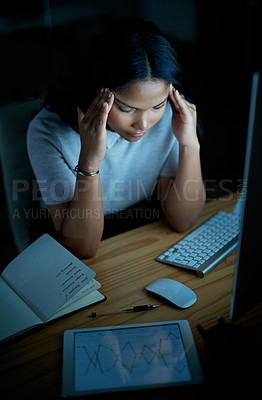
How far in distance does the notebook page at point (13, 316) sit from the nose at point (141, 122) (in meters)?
0.56

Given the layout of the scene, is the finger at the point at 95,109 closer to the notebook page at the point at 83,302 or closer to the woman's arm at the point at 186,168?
the woman's arm at the point at 186,168

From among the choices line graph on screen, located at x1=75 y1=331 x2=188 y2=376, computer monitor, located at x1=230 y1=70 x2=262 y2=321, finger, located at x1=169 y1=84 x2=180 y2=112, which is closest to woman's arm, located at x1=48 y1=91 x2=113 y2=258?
finger, located at x1=169 y1=84 x2=180 y2=112

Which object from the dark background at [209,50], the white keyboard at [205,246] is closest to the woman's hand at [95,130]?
the white keyboard at [205,246]

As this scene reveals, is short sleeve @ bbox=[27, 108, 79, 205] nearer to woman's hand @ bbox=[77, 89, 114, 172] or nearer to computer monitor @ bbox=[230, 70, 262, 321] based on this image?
woman's hand @ bbox=[77, 89, 114, 172]

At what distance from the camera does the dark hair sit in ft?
3.27

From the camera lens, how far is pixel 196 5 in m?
2.37

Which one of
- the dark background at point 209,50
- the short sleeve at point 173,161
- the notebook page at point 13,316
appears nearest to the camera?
the notebook page at point 13,316

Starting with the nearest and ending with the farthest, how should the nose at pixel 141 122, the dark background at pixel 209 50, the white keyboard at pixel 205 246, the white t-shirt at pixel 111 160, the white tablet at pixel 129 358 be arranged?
the white tablet at pixel 129 358, the white keyboard at pixel 205 246, the nose at pixel 141 122, the white t-shirt at pixel 111 160, the dark background at pixel 209 50

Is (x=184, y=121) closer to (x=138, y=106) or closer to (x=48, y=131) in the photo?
(x=138, y=106)

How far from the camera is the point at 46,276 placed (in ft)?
2.79

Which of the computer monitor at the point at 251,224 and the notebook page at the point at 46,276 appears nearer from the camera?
the computer monitor at the point at 251,224

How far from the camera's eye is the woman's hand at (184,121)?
118 cm

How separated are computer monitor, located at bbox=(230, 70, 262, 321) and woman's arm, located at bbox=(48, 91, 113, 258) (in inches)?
18.6

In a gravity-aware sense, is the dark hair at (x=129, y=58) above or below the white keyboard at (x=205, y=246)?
above
